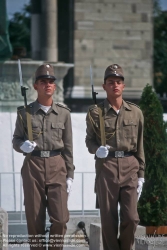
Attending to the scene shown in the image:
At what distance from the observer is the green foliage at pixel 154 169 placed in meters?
8.80

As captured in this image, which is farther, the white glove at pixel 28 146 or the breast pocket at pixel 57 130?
the breast pocket at pixel 57 130

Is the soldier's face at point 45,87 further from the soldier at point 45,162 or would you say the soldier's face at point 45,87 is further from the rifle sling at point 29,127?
the rifle sling at point 29,127

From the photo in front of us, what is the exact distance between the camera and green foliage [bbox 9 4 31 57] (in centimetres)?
3794

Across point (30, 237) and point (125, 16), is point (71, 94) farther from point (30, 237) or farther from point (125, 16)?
point (30, 237)

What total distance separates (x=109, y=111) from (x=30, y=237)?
1246mm

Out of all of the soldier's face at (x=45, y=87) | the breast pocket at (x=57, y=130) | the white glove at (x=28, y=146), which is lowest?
the white glove at (x=28, y=146)

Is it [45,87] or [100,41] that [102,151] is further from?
[100,41]

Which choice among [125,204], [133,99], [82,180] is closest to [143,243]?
[125,204]

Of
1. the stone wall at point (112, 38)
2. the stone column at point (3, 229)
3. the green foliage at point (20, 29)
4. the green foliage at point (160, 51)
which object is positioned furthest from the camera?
the green foliage at point (160, 51)

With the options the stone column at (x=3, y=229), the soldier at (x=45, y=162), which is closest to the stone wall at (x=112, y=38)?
the soldier at (x=45, y=162)

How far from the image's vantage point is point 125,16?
20.9 metres

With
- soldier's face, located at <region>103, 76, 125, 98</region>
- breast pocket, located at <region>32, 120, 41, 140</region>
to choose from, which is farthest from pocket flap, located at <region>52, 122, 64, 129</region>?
soldier's face, located at <region>103, 76, 125, 98</region>

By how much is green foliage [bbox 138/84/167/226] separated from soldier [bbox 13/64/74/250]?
1454 millimetres

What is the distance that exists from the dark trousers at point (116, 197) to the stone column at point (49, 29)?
1350 cm
